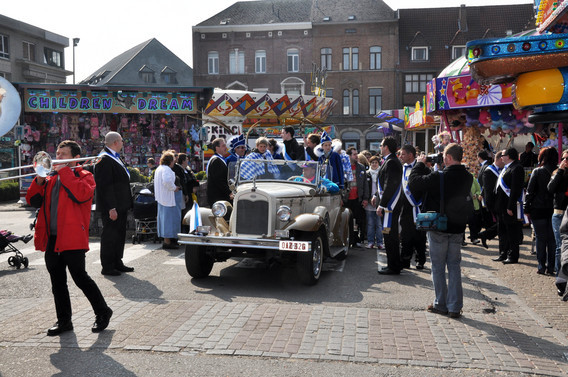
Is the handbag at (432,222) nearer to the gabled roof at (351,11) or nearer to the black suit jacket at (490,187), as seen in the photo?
the black suit jacket at (490,187)

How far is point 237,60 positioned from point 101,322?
46123mm

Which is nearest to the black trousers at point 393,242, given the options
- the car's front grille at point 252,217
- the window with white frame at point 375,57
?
the car's front grille at point 252,217

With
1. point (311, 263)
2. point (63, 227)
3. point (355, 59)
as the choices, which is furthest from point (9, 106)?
point (355, 59)

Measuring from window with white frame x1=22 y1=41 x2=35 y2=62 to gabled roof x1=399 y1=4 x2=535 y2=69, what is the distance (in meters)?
29.9

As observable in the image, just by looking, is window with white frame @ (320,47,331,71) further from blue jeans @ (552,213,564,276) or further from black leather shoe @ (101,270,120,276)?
black leather shoe @ (101,270,120,276)

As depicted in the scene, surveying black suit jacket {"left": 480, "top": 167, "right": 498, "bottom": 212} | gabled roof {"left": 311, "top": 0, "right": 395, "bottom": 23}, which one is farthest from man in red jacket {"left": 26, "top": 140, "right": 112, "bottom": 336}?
gabled roof {"left": 311, "top": 0, "right": 395, "bottom": 23}

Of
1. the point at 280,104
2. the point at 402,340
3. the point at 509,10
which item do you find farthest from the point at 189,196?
the point at 509,10

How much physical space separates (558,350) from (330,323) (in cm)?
210

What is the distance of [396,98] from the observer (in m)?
48.6

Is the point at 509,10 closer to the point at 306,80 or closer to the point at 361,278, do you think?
the point at 306,80

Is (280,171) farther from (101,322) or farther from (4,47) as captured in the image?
(4,47)

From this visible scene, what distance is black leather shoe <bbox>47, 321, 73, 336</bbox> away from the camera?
549 cm

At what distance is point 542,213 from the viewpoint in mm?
8688

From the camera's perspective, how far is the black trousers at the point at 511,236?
9.77 metres
